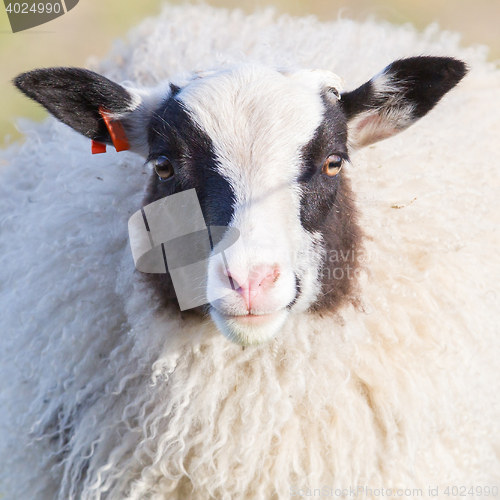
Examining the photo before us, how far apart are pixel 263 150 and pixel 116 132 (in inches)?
28.8

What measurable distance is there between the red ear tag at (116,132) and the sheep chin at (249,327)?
89cm

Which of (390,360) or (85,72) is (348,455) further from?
(85,72)

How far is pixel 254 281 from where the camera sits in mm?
1521

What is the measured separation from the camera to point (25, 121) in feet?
9.81

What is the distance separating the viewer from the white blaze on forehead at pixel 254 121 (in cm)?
Answer: 172

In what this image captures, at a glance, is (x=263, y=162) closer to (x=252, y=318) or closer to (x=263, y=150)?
(x=263, y=150)

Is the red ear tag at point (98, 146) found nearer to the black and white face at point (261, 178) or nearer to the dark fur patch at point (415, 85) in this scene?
the black and white face at point (261, 178)

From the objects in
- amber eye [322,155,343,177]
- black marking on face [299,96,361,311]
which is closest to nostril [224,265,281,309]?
black marking on face [299,96,361,311]

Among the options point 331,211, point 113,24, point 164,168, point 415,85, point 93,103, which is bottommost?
point 113,24

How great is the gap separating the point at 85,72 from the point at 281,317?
3.74 feet

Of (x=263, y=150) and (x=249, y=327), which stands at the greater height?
(x=263, y=150)

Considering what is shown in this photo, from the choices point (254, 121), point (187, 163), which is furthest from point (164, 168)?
point (254, 121)

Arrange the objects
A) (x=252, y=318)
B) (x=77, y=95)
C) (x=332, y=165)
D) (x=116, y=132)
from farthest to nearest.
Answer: (x=116, y=132) → (x=77, y=95) → (x=332, y=165) → (x=252, y=318)

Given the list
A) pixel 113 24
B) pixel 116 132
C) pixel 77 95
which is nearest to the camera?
pixel 77 95
